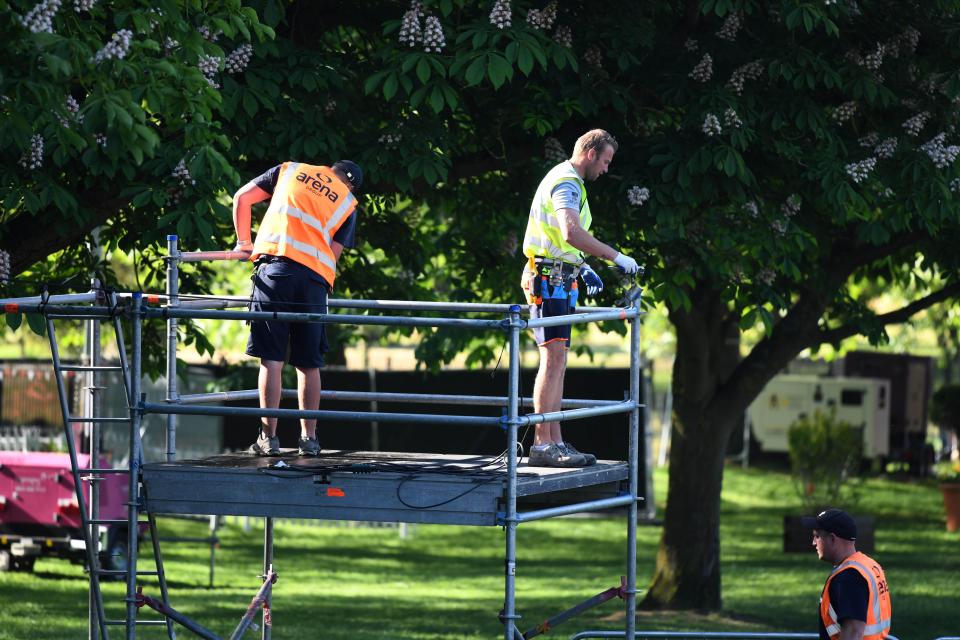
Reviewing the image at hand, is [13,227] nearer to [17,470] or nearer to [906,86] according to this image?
[906,86]

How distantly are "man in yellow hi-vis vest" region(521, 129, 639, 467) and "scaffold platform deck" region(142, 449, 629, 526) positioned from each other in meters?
0.28

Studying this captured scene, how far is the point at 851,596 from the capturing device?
6945mm

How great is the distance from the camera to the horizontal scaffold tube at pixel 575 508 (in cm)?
704

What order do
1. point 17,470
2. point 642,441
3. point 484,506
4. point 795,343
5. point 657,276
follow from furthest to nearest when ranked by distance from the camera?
point 642,441 → point 17,470 → point 795,343 → point 657,276 → point 484,506

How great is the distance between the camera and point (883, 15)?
39.5 ft

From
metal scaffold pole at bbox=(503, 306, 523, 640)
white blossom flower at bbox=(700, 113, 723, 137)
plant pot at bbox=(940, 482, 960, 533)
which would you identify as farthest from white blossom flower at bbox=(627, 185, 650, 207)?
plant pot at bbox=(940, 482, 960, 533)

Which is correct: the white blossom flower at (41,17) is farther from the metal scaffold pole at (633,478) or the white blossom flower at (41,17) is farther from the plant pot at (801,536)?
the plant pot at (801,536)

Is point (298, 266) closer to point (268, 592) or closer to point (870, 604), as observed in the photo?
point (268, 592)

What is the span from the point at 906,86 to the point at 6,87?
721 cm

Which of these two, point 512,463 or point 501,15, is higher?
point 501,15

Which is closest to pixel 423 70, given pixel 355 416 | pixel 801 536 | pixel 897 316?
pixel 355 416

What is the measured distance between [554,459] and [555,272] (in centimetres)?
98

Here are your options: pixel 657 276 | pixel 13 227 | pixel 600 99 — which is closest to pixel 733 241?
pixel 657 276

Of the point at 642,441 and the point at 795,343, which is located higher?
the point at 795,343
